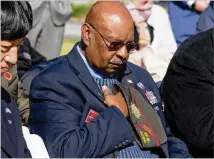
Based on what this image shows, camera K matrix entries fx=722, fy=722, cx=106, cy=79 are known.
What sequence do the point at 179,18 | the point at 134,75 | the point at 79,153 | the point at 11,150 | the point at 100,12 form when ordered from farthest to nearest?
the point at 179,18 < the point at 134,75 < the point at 100,12 < the point at 79,153 < the point at 11,150

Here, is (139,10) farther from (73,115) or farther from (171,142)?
(73,115)

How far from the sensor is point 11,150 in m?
3.47

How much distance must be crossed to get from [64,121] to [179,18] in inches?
151

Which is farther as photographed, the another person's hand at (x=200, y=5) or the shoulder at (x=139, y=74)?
the another person's hand at (x=200, y=5)

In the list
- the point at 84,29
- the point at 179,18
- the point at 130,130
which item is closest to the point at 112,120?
the point at 130,130

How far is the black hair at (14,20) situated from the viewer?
11.3 ft

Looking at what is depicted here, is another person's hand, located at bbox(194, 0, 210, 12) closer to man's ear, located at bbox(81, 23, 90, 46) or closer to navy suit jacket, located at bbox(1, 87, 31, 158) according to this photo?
man's ear, located at bbox(81, 23, 90, 46)

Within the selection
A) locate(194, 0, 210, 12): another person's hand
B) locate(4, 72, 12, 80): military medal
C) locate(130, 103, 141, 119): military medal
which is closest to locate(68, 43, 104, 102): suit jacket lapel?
locate(130, 103, 141, 119): military medal

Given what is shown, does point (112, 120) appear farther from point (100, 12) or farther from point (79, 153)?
point (100, 12)

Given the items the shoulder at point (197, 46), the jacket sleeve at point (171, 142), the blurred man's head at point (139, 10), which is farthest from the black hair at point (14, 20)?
the blurred man's head at point (139, 10)

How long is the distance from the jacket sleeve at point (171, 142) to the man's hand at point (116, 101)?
0.39 meters

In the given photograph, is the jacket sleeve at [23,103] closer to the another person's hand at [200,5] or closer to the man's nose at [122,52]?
the man's nose at [122,52]

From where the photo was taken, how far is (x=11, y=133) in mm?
3527

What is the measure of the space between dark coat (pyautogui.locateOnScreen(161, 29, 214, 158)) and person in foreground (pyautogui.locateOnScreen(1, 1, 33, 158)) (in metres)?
1.22
